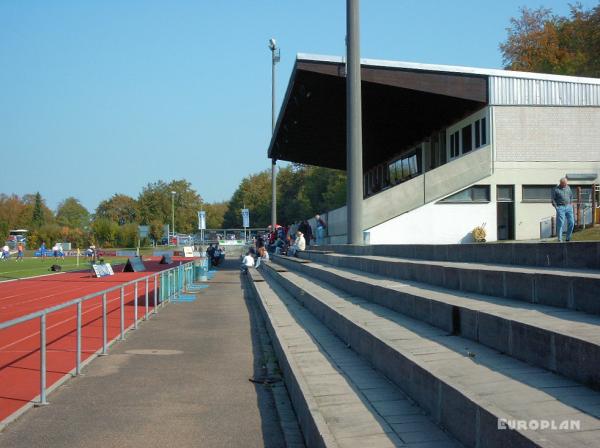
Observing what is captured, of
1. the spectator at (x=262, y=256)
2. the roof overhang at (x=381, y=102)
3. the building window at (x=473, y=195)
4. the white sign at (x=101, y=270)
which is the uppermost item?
the roof overhang at (x=381, y=102)

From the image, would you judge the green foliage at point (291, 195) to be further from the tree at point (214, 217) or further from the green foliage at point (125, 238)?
the green foliage at point (125, 238)

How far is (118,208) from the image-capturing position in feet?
434

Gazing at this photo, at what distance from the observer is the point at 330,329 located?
9.97 metres

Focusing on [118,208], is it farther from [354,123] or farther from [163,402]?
[163,402]

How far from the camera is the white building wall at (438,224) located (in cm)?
2789

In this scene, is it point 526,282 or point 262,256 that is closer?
point 526,282

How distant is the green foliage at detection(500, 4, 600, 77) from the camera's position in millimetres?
51000

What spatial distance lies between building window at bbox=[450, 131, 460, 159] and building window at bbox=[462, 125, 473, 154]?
40.0 inches

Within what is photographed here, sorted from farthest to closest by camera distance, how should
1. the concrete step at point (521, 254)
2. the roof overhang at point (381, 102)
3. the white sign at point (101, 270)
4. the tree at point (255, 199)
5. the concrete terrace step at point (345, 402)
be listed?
the tree at point (255, 199) → the white sign at point (101, 270) → the roof overhang at point (381, 102) → the concrete step at point (521, 254) → the concrete terrace step at point (345, 402)

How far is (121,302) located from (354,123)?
9.45 metres

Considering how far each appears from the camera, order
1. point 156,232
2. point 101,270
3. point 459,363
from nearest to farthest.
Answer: point 459,363 → point 101,270 → point 156,232

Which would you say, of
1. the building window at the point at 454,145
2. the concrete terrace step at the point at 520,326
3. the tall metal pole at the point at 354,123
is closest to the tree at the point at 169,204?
the building window at the point at 454,145

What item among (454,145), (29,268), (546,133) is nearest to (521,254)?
(546,133)

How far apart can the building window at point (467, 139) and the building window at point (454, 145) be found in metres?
1.02
